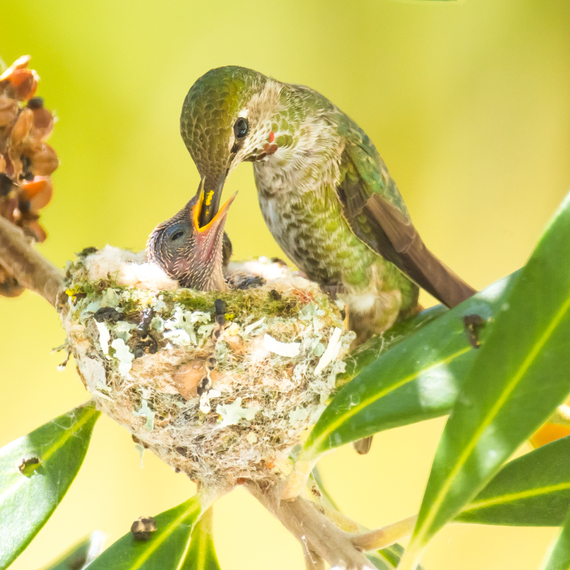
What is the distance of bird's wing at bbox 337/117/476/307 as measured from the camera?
0.98 m

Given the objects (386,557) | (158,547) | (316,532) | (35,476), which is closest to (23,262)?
(35,476)

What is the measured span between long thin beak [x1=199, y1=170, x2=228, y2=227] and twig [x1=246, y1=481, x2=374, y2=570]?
47 cm

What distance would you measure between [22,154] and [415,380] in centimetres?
66

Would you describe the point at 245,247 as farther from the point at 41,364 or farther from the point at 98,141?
the point at 41,364

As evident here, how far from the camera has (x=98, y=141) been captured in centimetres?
157

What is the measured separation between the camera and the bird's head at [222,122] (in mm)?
848

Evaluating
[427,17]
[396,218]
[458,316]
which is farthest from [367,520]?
[427,17]

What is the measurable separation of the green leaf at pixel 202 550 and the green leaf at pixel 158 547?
79 mm

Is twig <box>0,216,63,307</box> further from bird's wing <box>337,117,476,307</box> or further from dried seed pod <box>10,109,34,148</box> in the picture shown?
bird's wing <box>337,117,476,307</box>

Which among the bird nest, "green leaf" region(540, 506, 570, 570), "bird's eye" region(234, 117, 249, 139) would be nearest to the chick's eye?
the bird nest

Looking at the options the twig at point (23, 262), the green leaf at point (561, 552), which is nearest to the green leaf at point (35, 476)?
the twig at point (23, 262)

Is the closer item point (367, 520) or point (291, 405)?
point (291, 405)

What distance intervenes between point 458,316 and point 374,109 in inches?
44.2

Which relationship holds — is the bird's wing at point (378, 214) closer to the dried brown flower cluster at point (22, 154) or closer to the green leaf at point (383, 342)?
the green leaf at point (383, 342)
